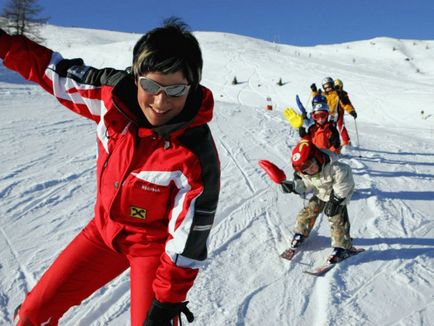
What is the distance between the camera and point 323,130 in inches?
232

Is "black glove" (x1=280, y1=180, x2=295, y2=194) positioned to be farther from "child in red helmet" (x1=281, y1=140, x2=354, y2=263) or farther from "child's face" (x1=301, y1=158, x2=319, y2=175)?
"child's face" (x1=301, y1=158, x2=319, y2=175)

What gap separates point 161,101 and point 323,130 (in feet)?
14.7

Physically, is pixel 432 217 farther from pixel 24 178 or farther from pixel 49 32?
pixel 49 32

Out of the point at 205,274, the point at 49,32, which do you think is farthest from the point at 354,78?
the point at 49,32

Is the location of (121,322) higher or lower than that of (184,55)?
lower

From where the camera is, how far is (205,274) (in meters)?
3.70

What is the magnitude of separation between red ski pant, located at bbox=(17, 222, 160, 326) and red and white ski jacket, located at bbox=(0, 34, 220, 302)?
0.11 metres

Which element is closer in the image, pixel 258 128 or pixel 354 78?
pixel 258 128

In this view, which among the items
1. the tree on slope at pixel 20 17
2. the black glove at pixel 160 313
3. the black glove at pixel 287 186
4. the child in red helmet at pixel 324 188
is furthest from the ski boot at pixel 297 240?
the tree on slope at pixel 20 17

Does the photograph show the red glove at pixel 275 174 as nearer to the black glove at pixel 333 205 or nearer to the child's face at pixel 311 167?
the child's face at pixel 311 167

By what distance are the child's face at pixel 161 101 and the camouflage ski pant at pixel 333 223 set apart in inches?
107

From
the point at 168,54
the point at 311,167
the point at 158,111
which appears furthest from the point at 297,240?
the point at 168,54

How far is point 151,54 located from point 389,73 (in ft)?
85.4

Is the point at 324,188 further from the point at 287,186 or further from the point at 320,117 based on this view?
the point at 320,117
